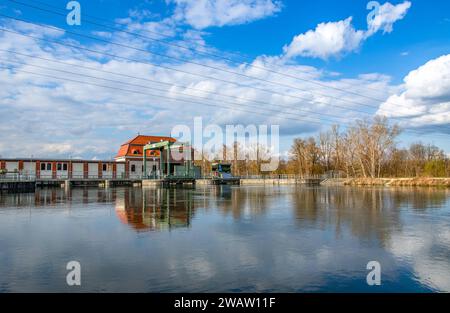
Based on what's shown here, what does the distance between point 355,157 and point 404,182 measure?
21.3m

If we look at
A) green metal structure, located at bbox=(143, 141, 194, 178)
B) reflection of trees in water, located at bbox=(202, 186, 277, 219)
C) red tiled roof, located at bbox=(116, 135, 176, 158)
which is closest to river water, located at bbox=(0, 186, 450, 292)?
reflection of trees in water, located at bbox=(202, 186, 277, 219)

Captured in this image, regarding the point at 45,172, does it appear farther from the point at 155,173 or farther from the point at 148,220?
the point at 148,220

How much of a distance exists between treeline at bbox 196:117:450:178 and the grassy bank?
444 cm

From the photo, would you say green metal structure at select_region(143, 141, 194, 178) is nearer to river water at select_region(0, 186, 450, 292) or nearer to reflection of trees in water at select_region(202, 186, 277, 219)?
reflection of trees in water at select_region(202, 186, 277, 219)

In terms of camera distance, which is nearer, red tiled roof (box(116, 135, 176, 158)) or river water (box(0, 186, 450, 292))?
river water (box(0, 186, 450, 292))

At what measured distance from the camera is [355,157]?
7119 cm

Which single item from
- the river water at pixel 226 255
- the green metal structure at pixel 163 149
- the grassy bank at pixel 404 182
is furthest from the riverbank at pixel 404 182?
the river water at pixel 226 255

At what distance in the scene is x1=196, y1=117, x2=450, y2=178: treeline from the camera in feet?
205

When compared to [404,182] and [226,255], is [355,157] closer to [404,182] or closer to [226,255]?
[404,182]

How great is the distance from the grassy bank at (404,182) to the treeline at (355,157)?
444 cm

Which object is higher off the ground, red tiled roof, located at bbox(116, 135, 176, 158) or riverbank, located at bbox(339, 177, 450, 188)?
red tiled roof, located at bbox(116, 135, 176, 158)

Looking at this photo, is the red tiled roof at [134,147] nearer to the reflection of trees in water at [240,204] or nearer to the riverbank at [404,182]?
the riverbank at [404,182]

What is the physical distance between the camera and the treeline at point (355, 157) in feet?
205

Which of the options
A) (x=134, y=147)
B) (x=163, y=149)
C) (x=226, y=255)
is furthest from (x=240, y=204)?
(x=134, y=147)
